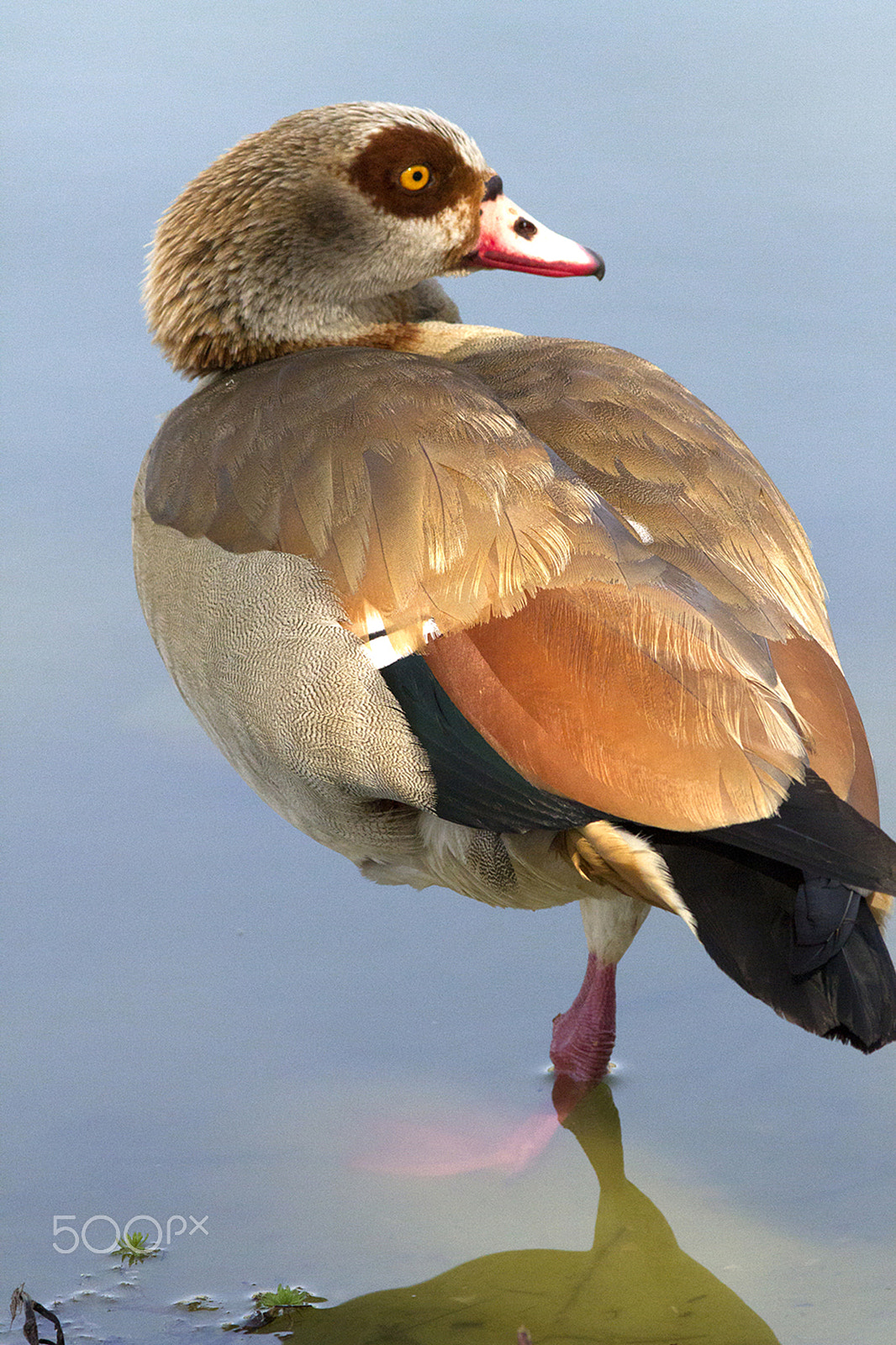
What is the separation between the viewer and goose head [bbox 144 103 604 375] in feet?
10.2

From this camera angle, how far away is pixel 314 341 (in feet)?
10.5

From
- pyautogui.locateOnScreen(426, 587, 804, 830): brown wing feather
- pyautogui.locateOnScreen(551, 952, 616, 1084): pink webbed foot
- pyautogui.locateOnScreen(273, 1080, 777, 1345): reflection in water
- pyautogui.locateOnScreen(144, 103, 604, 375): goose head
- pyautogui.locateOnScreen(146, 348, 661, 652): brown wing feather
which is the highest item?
pyautogui.locateOnScreen(144, 103, 604, 375): goose head

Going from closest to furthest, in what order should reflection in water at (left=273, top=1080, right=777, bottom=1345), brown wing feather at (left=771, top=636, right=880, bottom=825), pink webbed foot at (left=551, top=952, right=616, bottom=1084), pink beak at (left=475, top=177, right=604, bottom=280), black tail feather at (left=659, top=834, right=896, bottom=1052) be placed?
black tail feather at (left=659, top=834, right=896, bottom=1052), brown wing feather at (left=771, top=636, right=880, bottom=825), reflection in water at (left=273, top=1080, right=777, bottom=1345), pink webbed foot at (left=551, top=952, right=616, bottom=1084), pink beak at (left=475, top=177, right=604, bottom=280)

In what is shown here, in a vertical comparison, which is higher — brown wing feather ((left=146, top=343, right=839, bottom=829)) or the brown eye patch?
the brown eye patch

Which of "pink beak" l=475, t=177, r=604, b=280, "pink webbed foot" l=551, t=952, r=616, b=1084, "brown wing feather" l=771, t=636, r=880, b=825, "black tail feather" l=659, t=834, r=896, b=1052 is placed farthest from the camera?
"pink beak" l=475, t=177, r=604, b=280

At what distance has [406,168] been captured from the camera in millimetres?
3115

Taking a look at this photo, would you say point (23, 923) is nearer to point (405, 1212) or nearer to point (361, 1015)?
point (361, 1015)

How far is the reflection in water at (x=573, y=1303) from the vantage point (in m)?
2.47

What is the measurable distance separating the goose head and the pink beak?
0.6 inches

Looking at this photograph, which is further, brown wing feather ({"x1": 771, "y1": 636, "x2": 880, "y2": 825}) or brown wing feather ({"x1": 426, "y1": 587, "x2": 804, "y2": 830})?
brown wing feather ({"x1": 771, "y1": 636, "x2": 880, "y2": 825})

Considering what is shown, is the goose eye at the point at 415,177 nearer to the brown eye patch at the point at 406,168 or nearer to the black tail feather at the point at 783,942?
the brown eye patch at the point at 406,168

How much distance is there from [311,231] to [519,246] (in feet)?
1.37

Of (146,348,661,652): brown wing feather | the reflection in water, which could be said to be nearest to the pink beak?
(146,348,661,652): brown wing feather

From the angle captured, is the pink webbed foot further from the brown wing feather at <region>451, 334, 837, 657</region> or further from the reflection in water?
the brown wing feather at <region>451, 334, 837, 657</region>
